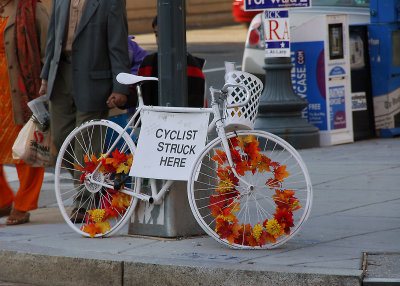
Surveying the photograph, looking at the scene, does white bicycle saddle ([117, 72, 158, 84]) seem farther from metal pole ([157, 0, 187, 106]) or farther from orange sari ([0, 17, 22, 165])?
orange sari ([0, 17, 22, 165])

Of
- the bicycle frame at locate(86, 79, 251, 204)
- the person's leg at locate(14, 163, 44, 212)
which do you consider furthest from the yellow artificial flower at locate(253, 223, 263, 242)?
the person's leg at locate(14, 163, 44, 212)

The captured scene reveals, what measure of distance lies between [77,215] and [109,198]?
470mm

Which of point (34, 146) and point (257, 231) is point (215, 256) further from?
point (34, 146)

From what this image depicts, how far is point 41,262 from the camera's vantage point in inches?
217

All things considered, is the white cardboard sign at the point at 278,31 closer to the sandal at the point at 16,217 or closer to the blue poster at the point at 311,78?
the blue poster at the point at 311,78

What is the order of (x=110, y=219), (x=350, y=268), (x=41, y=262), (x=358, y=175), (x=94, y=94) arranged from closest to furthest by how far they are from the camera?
(x=350, y=268), (x=41, y=262), (x=110, y=219), (x=94, y=94), (x=358, y=175)

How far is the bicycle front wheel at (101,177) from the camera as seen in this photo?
5.95 metres

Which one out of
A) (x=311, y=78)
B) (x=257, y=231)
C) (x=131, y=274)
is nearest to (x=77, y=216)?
(x=131, y=274)

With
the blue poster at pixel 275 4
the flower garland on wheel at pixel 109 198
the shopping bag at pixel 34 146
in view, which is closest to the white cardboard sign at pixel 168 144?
the flower garland on wheel at pixel 109 198

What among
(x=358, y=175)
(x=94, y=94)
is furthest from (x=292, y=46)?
(x=94, y=94)

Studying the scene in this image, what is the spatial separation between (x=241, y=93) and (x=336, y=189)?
2.45 m

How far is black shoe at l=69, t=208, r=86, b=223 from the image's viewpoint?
6422 mm

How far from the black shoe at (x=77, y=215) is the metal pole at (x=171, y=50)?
1169mm

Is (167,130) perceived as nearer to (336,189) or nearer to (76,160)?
(76,160)
